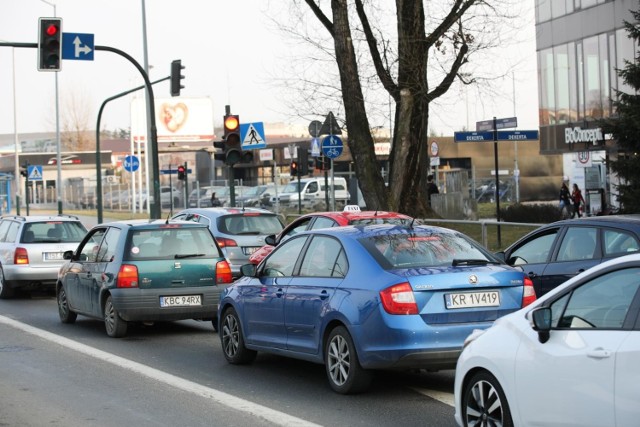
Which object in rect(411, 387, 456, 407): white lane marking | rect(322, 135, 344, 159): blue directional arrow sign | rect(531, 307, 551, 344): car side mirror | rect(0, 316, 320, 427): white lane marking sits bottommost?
rect(411, 387, 456, 407): white lane marking

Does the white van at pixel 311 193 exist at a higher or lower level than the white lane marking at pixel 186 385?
higher

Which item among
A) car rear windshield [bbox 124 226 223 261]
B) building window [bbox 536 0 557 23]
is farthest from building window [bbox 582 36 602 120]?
car rear windshield [bbox 124 226 223 261]

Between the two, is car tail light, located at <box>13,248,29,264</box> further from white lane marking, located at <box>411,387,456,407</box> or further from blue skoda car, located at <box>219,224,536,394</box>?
white lane marking, located at <box>411,387,456,407</box>

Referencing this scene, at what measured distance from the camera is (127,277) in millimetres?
14188

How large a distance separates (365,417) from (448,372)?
8.11 feet

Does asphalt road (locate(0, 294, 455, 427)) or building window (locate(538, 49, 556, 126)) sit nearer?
asphalt road (locate(0, 294, 455, 427))

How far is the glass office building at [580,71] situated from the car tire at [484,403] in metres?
31.3

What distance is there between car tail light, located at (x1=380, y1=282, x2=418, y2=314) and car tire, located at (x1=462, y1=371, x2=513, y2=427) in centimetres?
169

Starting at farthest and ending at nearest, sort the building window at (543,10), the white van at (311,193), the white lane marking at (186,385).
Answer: the white van at (311,193)
the building window at (543,10)
the white lane marking at (186,385)

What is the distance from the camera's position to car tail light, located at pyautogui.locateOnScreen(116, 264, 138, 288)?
14156 mm

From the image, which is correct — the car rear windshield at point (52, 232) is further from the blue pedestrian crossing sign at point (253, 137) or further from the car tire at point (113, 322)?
the car tire at point (113, 322)

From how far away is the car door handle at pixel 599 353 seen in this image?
5.92 meters

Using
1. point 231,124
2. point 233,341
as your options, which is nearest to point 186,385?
point 233,341

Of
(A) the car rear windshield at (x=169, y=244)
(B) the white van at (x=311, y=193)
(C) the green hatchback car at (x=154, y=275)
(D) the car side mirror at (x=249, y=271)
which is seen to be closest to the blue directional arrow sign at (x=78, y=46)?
(C) the green hatchback car at (x=154, y=275)
